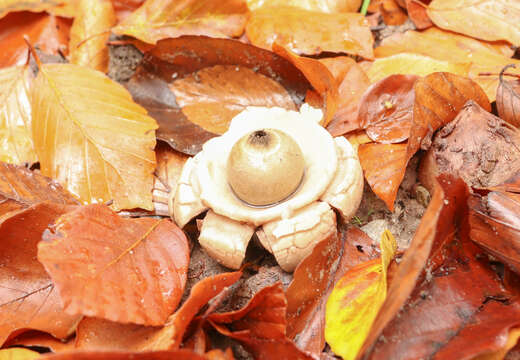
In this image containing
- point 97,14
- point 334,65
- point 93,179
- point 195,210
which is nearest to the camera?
point 195,210

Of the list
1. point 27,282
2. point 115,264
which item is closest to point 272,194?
point 115,264

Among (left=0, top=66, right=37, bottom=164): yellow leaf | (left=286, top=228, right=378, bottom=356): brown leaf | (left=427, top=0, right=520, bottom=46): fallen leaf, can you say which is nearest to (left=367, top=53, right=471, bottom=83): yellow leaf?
(left=427, top=0, right=520, bottom=46): fallen leaf

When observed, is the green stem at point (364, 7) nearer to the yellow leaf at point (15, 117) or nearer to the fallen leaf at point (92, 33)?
the fallen leaf at point (92, 33)

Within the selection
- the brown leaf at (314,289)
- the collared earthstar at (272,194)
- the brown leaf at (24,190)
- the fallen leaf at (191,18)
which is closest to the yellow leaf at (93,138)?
the brown leaf at (24,190)

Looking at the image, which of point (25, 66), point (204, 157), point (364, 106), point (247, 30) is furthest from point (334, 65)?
point (25, 66)

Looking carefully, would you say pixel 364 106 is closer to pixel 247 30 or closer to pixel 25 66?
pixel 247 30

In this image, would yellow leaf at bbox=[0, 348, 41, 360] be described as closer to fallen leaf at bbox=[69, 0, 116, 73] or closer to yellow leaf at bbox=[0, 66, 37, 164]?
yellow leaf at bbox=[0, 66, 37, 164]
